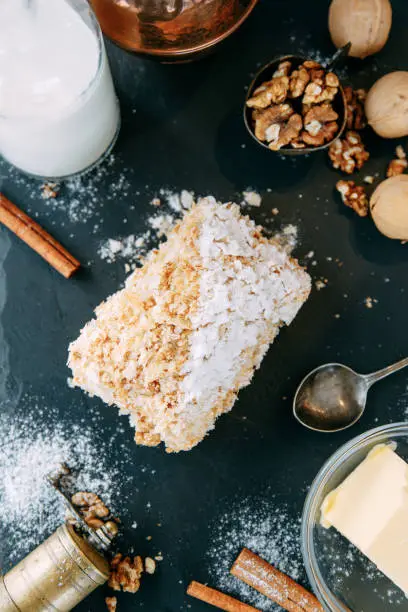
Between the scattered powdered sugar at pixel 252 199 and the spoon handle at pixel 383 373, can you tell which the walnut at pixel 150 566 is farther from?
the scattered powdered sugar at pixel 252 199

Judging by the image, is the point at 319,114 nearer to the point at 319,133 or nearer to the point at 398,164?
the point at 319,133

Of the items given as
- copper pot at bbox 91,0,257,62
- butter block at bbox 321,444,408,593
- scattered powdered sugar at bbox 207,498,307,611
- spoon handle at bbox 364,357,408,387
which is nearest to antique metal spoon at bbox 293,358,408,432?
spoon handle at bbox 364,357,408,387

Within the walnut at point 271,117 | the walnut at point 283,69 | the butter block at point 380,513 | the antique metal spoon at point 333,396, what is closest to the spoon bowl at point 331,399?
the antique metal spoon at point 333,396

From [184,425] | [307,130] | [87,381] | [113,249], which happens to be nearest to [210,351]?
[184,425]

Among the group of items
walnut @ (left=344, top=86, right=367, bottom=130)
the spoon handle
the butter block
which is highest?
walnut @ (left=344, top=86, right=367, bottom=130)

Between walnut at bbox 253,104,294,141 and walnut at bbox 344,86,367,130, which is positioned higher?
walnut at bbox 253,104,294,141

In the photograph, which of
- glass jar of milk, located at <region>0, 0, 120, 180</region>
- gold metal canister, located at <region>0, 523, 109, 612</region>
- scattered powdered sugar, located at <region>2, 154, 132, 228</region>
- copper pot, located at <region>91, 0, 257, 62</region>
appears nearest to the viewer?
glass jar of milk, located at <region>0, 0, 120, 180</region>

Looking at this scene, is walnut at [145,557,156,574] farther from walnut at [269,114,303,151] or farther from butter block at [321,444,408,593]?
walnut at [269,114,303,151]
